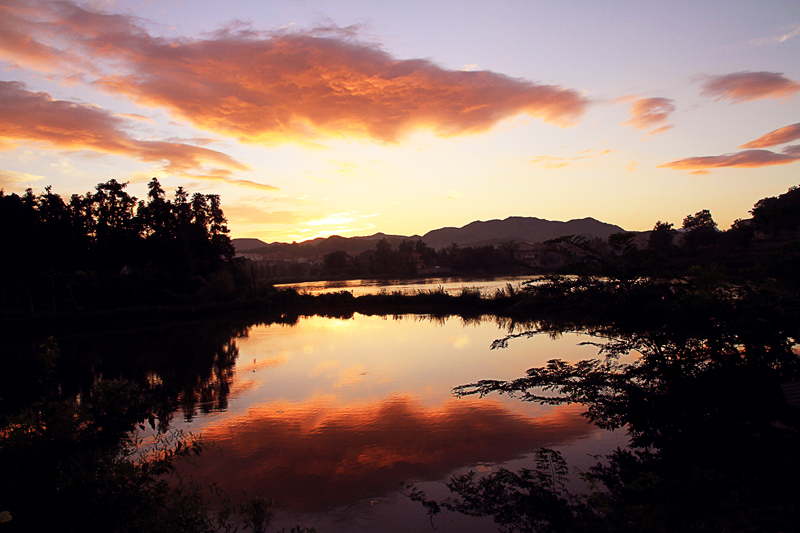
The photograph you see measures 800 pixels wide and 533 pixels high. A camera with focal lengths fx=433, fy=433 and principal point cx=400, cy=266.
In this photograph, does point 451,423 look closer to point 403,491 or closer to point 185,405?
point 403,491

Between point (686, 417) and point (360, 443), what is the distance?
4.94 m

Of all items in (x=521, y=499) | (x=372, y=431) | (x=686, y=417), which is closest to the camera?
(x=686, y=417)

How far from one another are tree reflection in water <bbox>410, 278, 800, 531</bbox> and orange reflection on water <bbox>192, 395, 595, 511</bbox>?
91 cm

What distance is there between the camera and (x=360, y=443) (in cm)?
750

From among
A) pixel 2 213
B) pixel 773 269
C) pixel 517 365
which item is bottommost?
pixel 517 365

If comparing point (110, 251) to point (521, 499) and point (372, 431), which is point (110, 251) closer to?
point (372, 431)

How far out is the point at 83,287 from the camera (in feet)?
97.5

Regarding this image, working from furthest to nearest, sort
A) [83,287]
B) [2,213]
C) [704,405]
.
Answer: [83,287] → [2,213] → [704,405]

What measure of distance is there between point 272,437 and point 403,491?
323cm

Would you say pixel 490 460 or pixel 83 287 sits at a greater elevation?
pixel 83 287

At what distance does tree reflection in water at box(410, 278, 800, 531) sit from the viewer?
4113 millimetres

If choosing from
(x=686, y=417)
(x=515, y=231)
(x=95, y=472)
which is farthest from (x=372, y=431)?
(x=515, y=231)

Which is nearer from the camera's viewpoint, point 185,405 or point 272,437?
point 272,437

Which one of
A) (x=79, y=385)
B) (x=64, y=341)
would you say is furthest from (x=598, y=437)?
(x=64, y=341)
